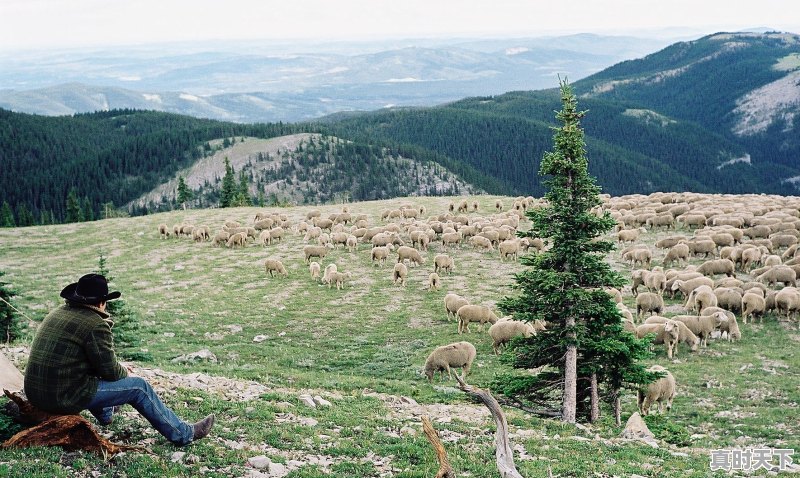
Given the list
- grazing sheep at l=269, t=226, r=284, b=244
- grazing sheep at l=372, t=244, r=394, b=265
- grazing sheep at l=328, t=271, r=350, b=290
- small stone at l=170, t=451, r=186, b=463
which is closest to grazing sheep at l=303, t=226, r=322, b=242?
grazing sheep at l=269, t=226, r=284, b=244

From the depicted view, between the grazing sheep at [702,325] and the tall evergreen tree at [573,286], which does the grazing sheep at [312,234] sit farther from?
the tall evergreen tree at [573,286]

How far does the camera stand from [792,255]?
110ft

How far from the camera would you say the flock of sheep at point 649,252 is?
22641 mm

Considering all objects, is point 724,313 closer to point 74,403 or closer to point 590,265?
point 590,265

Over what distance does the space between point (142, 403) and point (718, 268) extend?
99.3ft

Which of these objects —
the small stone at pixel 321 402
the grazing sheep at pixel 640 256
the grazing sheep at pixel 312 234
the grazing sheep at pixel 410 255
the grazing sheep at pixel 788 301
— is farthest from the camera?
the grazing sheep at pixel 312 234

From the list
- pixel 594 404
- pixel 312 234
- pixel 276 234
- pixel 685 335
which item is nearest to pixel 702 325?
pixel 685 335

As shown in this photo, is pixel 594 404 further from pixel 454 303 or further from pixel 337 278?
pixel 337 278

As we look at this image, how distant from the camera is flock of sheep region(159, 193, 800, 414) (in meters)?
22.6

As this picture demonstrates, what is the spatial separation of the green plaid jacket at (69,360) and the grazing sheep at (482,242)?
31784 mm

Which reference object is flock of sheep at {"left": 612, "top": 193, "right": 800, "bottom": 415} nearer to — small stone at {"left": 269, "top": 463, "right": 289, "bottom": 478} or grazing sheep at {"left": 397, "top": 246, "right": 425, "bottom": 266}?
small stone at {"left": 269, "top": 463, "right": 289, "bottom": 478}

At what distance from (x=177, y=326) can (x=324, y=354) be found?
769 cm

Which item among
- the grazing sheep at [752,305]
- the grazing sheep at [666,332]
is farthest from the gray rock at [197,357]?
the grazing sheep at [752,305]

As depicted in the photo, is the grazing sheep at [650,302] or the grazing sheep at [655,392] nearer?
the grazing sheep at [655,392]
